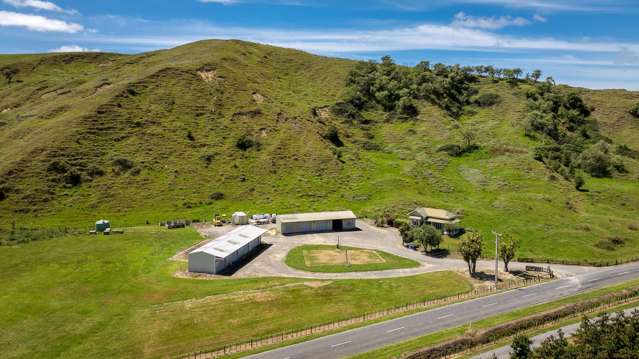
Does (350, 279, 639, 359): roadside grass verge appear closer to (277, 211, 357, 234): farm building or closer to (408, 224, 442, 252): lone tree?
(408, 224, 442, 252): lone tree

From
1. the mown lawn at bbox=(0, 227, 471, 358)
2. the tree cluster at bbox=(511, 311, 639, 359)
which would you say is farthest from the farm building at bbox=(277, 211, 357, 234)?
the tree cluster at bbox=(511, 311, 639, 359)

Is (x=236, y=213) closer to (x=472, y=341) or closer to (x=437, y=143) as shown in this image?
(x=472, y=341)

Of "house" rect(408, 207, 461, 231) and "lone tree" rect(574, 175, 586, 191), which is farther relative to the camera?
"lone tree" rect(574, 175, 586, 191)

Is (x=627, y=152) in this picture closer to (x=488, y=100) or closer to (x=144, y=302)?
(x=488, y=100)

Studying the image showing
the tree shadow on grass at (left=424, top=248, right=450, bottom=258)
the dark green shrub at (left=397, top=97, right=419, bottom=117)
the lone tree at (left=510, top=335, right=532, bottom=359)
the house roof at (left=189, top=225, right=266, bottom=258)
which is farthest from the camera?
the dark green shrub at (left=397, top=97, right=419, bottom=117)

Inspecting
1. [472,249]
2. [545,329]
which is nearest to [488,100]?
[472,249]

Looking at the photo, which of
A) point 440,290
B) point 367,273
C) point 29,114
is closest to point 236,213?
point 367,273
